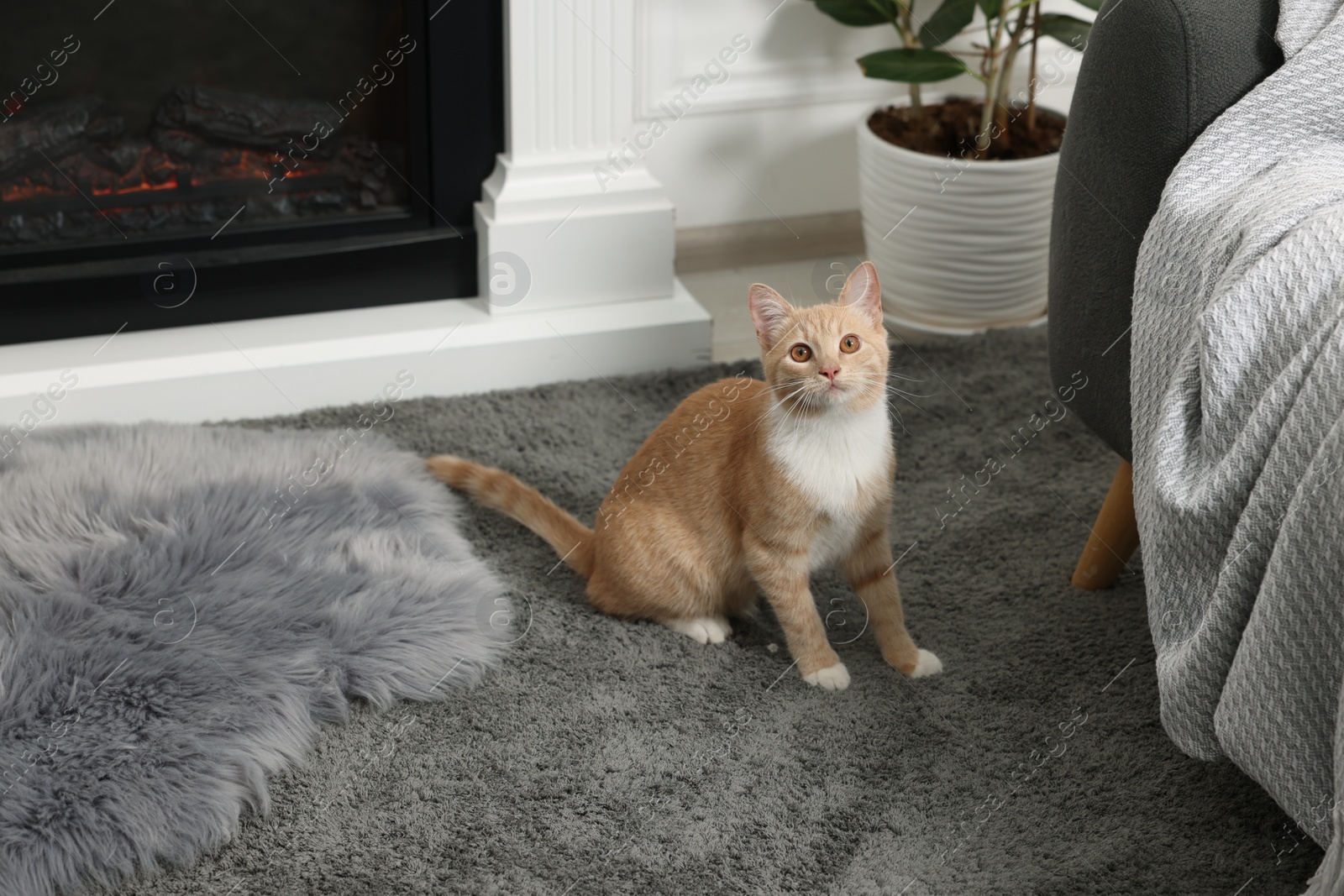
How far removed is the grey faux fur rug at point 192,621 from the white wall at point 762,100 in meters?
0.94

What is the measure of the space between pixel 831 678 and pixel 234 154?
1.28 meters

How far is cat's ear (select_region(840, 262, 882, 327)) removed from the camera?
130 centimetres

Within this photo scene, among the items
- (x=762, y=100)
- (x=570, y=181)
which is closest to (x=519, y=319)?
(x=570, y=181)

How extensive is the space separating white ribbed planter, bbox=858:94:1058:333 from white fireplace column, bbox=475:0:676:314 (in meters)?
0.40

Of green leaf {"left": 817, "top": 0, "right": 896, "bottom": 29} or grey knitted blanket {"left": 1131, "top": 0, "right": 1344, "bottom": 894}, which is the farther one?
green leaf {"left": 817, "top": 0, "right": 896, "bottom": 29}

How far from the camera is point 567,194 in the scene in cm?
199

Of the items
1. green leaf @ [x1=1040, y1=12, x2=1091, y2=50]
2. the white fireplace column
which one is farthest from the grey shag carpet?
green leaf @ [x1=1040, y1=12, x2=1091, y2=50]

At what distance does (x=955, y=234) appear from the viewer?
2105mm

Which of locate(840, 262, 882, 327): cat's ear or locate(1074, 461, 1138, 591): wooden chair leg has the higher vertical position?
locate(840, 262, 882, 327): cat's ear

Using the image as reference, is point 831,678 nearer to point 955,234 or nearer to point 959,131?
point 955,234

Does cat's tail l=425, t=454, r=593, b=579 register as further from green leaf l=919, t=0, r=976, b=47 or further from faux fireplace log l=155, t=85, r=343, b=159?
green leaf l=919, t=0, r=976, b=47

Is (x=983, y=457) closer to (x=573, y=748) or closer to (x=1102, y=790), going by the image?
(x=1102, y=790)

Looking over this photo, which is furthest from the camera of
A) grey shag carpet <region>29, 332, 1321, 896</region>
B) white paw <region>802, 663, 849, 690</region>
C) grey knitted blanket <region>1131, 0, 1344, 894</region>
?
white paw <region>802, 663, 849, 690</region>

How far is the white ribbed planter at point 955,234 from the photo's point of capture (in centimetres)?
205
